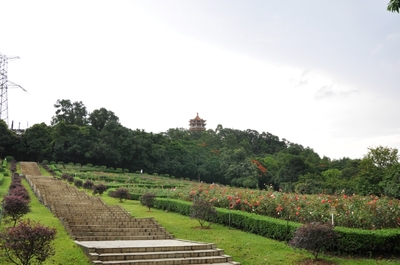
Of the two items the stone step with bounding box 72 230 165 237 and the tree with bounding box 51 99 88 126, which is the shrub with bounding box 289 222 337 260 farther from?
the tree with bounding box 51 99 88 126

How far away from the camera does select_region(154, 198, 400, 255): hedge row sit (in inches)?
403

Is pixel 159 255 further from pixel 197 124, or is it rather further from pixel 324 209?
pixel 197 124

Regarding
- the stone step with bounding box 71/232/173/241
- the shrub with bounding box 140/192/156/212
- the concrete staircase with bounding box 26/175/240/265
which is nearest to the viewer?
the concrete staircase with bounding box 26/175/240/265

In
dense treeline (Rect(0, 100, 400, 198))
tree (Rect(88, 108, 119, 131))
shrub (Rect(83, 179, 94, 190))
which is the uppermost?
tree (Rect(88, 108, 119, 131))

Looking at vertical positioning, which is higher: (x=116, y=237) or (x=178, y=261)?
(x=116, y=237)

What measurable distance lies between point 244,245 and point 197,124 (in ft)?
A: 334

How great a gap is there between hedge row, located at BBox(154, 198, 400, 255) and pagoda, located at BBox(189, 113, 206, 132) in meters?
96.9

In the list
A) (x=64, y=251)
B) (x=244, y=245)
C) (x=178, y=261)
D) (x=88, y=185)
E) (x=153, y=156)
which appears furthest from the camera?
(x=153, y=156)

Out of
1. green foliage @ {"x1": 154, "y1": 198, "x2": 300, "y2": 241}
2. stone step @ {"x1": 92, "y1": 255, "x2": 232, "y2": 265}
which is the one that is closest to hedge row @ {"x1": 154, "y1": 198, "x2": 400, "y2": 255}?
green foliage @ {"x1": 154, "y1": 198, "x2": 300, "y2": 241}

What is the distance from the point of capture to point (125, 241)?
1149 centimetres

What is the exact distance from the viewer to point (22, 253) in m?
7.93

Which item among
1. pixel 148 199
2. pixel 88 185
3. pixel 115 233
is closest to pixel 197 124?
pixel 88 185

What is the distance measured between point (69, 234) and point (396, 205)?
9.70 meters

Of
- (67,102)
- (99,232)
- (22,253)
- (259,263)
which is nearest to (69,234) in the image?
(99,232)
